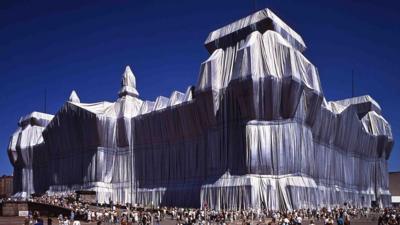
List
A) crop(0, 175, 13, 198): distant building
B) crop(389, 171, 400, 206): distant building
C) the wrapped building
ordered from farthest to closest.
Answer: crop(0, 175, 13, 198): distant building, crop(389, 171, 400, 206): distant building, the wrapped building

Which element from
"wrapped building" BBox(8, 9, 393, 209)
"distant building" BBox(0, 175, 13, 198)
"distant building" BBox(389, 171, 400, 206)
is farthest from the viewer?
"distant building" BBox(0, 175, 13, 198)

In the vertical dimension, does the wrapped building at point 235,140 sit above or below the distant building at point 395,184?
above

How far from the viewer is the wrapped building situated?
47.5 metres

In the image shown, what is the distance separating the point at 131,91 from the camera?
230ft

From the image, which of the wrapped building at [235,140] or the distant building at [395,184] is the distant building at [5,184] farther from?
the distant building at [395,184]

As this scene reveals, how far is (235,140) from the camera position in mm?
49406

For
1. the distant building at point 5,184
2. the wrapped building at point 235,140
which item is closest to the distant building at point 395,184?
the wrapped building at point 235,140

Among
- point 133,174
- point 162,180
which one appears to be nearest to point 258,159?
point 162,180

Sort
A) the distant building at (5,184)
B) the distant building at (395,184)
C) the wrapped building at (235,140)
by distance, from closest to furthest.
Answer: the wrapped building at (235,140) → the distant building at (395,184) → the distant building at (5,184)


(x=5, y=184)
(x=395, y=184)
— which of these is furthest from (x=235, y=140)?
(x=5, y=184)

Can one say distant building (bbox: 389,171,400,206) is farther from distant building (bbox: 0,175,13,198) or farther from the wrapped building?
distant building (bbox: 0,175,13,198)

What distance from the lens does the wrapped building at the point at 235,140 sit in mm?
47531

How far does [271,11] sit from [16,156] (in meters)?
57.9

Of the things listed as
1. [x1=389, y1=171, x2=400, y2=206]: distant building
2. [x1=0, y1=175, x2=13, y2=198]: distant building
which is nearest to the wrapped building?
[x1=389, y1=171, x2=400, y2=206]: distant building
